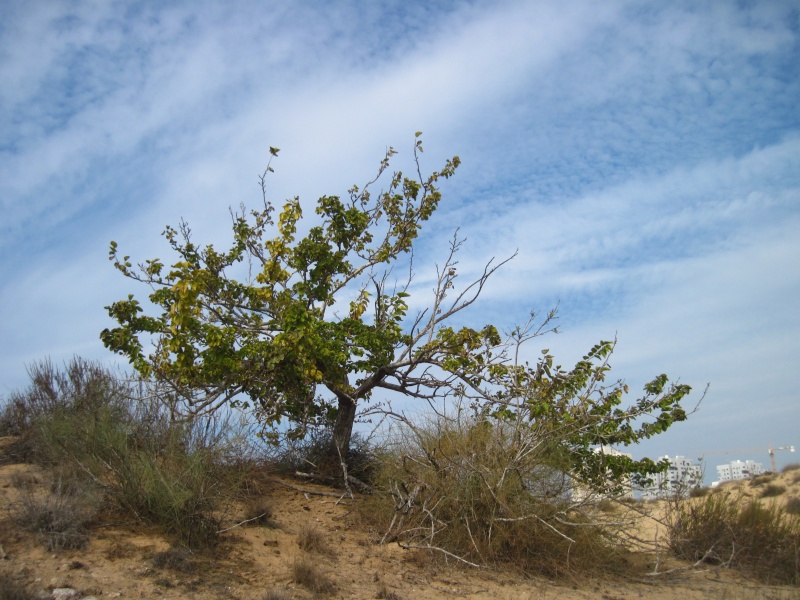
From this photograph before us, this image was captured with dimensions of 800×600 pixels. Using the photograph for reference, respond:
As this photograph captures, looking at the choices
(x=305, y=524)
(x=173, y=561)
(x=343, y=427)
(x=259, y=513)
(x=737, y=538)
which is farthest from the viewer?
(x=343, y=427)

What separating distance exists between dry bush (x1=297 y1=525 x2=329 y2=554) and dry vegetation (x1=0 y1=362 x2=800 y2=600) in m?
0.02

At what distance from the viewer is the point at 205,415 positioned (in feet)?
29.0

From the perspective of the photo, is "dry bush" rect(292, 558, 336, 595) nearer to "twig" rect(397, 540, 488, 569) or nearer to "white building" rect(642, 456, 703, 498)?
"twig" rect(397, 540, 488, 569)

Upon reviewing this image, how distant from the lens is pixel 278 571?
21.9ft

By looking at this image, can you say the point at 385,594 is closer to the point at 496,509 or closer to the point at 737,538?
the point at 496,509

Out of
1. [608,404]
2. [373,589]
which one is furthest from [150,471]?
[608,404]

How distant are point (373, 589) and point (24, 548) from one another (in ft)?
10.7

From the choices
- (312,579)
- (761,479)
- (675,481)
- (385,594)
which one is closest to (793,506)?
(675,481)

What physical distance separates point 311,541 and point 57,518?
2.62m

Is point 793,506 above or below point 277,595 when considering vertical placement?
above

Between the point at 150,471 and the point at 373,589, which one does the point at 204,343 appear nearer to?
the point at 150,471

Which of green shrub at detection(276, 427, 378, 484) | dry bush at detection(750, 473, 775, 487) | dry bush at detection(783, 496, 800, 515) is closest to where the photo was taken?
green shrub at detection(276, 427, 378, 484)

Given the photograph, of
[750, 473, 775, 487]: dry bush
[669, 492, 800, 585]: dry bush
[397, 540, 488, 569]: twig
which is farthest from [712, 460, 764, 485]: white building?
[397, 540, 488, 569]: twig

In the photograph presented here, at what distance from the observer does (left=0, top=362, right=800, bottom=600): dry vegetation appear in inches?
248
